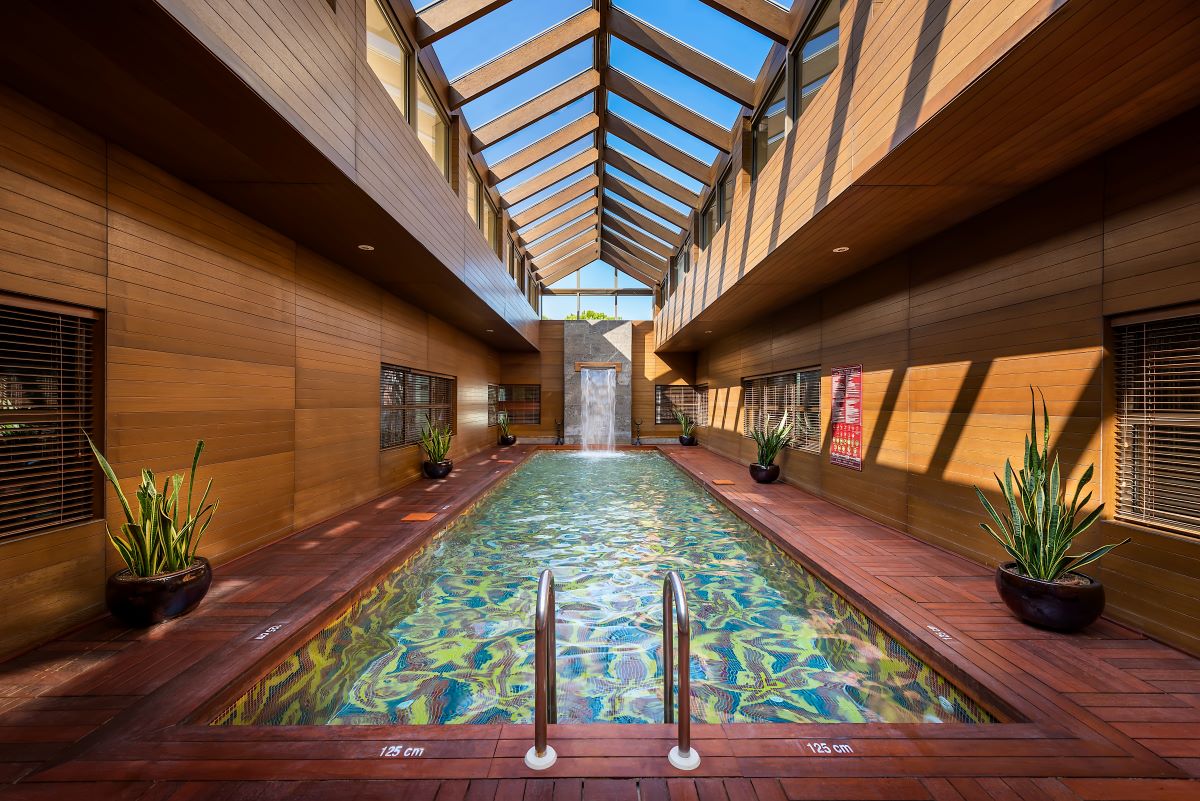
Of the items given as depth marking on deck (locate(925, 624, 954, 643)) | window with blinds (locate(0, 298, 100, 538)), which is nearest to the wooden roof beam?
depth marking on deck (locate(925, 624, 954, 643))

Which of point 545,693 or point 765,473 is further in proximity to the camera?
point 765,473

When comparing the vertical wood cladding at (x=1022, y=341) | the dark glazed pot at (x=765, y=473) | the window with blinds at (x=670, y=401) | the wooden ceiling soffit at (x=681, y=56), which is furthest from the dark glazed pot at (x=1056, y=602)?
the window with blinds at (x=670, y=401)

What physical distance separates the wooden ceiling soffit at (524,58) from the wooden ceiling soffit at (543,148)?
5.14 feet

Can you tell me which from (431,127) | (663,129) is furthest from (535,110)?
(663,129)

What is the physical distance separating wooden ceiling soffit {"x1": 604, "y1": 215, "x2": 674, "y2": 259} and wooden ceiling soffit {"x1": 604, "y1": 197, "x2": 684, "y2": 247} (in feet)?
1.14

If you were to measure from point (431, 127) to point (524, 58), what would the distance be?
1403 millimetres

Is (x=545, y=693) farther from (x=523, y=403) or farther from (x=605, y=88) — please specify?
(x=523, y=403)

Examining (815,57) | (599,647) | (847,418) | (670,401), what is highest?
(815,57)

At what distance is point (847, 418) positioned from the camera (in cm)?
585

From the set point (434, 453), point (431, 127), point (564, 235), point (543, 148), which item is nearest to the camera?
point (431, 127)

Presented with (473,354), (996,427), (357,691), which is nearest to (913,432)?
(996,427)

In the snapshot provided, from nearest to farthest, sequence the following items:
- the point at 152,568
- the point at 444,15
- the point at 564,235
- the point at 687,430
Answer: the point at 152,568
the point at 444,15
the point at 564,235
the point at 687,430

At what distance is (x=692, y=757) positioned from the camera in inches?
68.4

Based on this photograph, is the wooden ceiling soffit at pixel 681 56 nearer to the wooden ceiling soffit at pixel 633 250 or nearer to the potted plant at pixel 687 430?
the wooden ceiling soffit at pixel 633 250
